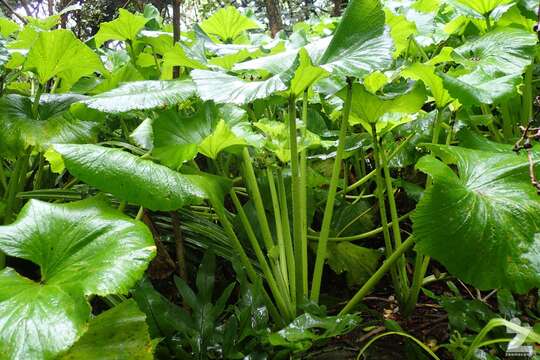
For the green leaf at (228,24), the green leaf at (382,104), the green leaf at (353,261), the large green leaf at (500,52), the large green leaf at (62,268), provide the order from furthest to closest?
the green leaf at (228,24) → the green leaf at (353,261) → the large green leaf at (500,52) → the green leaf at (382,104) → the large green leaf at (62,268)

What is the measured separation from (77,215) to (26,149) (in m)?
0.32

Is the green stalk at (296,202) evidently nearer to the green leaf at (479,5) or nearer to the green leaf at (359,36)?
the green leaf at (359,36)

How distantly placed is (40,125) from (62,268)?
0.42 metres

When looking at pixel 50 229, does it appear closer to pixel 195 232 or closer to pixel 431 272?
pixel 195 232

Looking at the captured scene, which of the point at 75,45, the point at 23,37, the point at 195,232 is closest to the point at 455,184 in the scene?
the point at 195,232

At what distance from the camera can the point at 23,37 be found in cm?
94

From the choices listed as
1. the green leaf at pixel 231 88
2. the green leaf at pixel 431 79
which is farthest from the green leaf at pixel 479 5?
the green leaf at pixel 231 88

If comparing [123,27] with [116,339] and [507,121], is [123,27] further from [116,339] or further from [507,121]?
[507,121]

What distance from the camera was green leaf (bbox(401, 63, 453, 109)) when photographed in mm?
747

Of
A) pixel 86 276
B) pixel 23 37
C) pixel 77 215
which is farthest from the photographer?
pixel 23 37

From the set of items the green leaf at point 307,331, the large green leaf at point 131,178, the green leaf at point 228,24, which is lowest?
the green leaf at point 307,331

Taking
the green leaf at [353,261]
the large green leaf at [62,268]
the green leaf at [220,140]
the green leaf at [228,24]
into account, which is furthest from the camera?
the green leaf at [228,24]

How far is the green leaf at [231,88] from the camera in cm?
56

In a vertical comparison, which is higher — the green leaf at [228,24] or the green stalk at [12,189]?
the green leaf at [228,24]
